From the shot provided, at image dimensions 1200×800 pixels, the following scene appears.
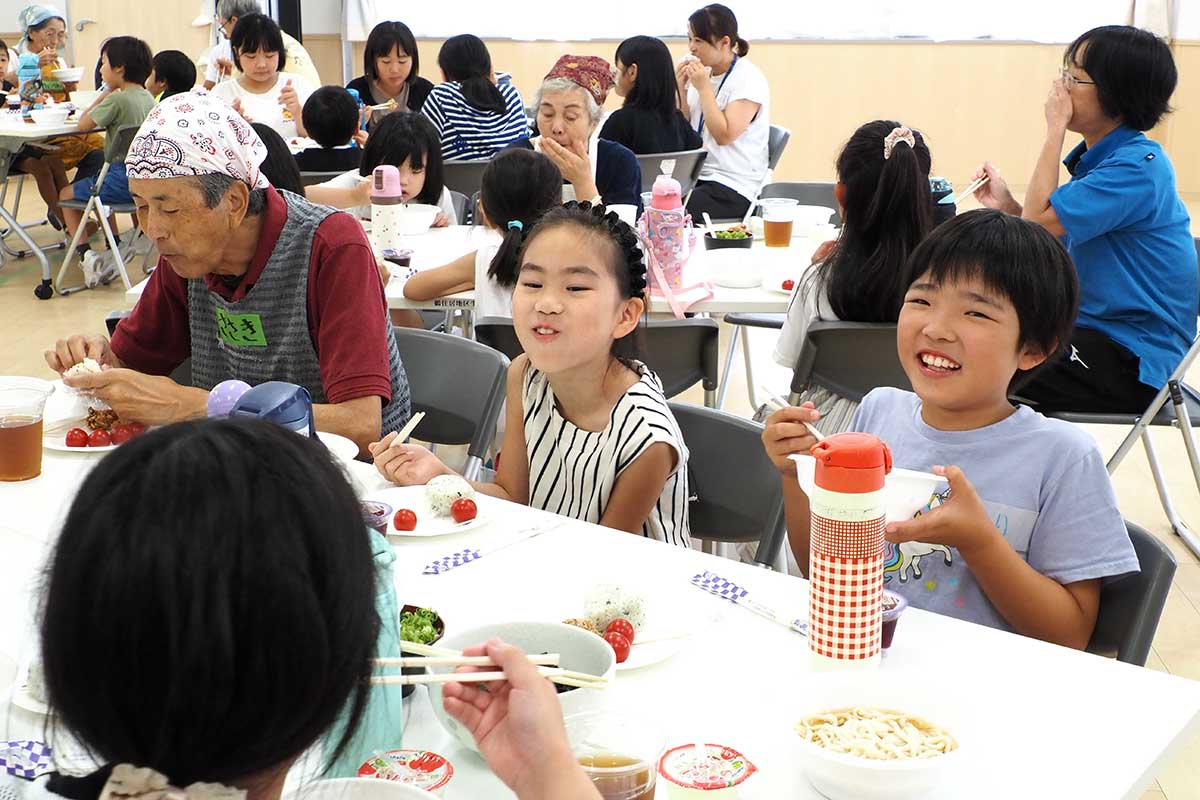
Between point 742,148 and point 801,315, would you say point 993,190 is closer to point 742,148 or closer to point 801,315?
point 801,315

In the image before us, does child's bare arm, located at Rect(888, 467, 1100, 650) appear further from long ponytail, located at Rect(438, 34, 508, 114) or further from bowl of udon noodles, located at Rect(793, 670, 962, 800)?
long ponytail, located at Rect(438, 34, 508, 114)

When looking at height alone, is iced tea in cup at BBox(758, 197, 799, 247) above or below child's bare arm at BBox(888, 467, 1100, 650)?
above

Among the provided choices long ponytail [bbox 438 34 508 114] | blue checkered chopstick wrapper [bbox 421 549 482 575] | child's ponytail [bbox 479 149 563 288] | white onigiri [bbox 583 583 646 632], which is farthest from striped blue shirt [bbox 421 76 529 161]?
white onigiri [bbox 583 583 646 632]

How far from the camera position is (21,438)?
186cm

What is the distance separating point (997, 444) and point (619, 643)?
675 millimetres

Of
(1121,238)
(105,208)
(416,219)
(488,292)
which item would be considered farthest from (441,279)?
(105,208)

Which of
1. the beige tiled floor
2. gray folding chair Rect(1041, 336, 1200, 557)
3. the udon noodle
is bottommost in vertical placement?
the beige tiled floor

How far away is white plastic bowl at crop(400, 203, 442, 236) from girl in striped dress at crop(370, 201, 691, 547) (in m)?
1.87

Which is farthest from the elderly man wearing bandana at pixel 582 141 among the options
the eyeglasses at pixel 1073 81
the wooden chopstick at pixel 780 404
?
the wooden chopstick at pixel 780 404

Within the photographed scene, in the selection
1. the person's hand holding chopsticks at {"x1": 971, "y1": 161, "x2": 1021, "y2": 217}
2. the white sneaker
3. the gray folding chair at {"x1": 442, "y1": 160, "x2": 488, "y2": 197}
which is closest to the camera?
the person's hand holding chopsticks at {"x1": 971, "y1": 161, "x2": 1021, "y2": 217}

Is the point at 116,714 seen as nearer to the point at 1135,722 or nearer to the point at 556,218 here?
the point at 1135,722

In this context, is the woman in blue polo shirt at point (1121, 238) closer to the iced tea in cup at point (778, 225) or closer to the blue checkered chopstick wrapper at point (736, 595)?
the iced tea in cup at point (778, 225)

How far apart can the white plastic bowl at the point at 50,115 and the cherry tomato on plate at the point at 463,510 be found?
5847mm

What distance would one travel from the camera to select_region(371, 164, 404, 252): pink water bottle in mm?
3750
